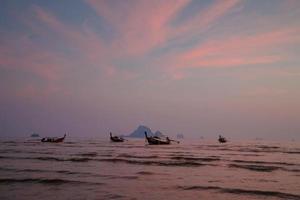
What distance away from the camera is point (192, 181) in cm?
2086

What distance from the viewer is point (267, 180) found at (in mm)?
21828

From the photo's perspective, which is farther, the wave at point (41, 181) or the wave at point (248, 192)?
the wave at point (41, 181)

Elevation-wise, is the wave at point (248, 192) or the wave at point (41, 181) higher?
the wave at point (41, 181)

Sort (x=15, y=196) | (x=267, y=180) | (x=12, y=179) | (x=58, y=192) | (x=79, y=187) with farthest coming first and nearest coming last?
(x=267, y=180) → (x=12, y=179) → (x=79, y=187) → (x=58, y=192) → (x=15, y=196)

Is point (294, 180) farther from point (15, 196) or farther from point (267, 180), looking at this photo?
point (15, 196)

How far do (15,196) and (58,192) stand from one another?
6.50 feet

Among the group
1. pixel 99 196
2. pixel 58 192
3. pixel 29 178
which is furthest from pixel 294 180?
pixel 29 178

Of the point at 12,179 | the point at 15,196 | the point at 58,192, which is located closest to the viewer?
the point at 15,196

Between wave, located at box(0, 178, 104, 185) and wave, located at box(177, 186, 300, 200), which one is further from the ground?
wave, located at box(0, 178, 104, 185)

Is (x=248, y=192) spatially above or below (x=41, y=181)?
below

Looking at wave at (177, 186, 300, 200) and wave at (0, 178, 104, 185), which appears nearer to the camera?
wave at (177, 186, 300, 200)

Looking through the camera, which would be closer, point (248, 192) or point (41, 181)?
point (248, 192)

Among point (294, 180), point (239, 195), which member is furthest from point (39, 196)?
point (294, 180)

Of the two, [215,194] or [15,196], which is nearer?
[15,196]
